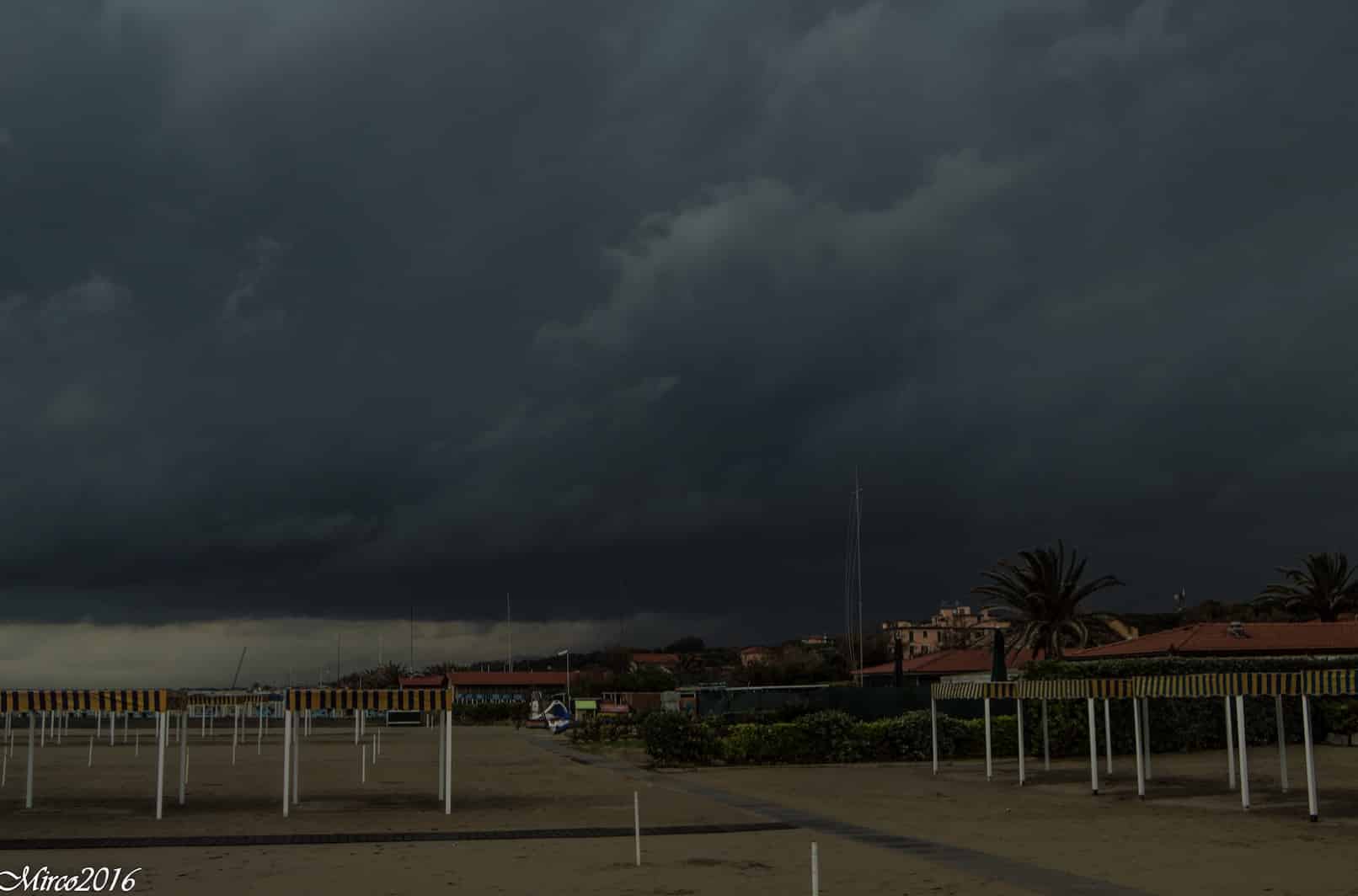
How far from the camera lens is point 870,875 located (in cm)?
1756

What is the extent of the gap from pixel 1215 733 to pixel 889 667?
154 feet

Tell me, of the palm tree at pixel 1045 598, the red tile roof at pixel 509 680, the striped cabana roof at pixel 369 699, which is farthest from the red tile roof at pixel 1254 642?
the red tile roof at pixel 509 680

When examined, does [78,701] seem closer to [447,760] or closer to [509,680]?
[447,760]

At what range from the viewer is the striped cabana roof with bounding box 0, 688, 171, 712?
→ 28.0 metres

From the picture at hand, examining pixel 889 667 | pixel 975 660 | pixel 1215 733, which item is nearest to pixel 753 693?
pixel 1215 733

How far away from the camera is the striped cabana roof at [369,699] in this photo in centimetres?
2728

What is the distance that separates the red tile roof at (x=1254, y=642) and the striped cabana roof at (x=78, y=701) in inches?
1623

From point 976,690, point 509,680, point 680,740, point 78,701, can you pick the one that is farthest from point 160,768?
point 509,680

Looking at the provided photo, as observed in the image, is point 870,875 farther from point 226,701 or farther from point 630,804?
point 226,701

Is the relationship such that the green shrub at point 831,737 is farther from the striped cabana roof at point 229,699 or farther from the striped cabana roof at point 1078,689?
the striped cabana roof at point 229,699

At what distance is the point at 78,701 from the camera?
92.3 ft

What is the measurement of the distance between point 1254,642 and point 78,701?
46.8 metres

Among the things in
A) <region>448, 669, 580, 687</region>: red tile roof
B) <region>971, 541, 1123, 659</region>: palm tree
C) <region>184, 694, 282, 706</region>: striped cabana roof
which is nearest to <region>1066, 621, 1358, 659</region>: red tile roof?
<region>971, 541, 1123, 659</region>: palm tree

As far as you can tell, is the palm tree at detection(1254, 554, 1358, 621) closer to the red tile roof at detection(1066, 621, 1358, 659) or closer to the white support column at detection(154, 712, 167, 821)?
the red tile roof at detection(1066, 621, 1358, 659)
